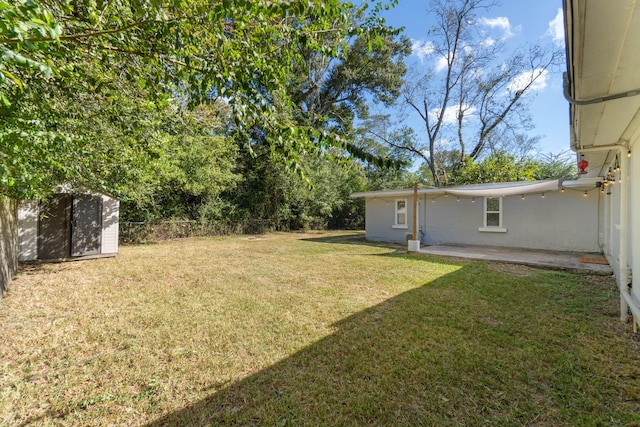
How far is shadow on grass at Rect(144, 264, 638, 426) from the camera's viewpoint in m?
1.98

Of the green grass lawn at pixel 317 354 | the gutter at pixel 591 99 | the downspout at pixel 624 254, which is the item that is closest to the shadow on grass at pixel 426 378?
the green grass lawn at pixel 317 354

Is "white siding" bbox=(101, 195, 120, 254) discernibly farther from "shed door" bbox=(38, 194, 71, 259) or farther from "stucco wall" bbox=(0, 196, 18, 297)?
"stucco wall" bbox=(0, 196, 18, 297)

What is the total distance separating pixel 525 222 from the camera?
8977 millimetres

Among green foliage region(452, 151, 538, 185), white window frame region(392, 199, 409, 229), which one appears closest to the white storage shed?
white window frame region(392, 199, 409, 229)

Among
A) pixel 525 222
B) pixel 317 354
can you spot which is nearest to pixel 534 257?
pixel 525 222

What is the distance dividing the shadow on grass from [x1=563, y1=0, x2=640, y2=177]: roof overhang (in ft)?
7.83

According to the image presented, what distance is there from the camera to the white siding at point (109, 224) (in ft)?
26.0

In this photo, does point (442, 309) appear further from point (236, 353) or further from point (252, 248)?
point (252, 248)

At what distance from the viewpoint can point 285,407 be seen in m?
2.07

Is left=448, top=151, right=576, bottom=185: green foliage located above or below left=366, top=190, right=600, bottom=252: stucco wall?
above

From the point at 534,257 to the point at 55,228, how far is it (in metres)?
13.1

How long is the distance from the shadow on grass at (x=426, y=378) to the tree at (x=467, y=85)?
679 inches

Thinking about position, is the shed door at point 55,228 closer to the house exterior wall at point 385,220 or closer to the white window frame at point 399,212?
the house exterior wall at point 385,220

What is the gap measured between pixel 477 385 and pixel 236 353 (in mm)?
2272
